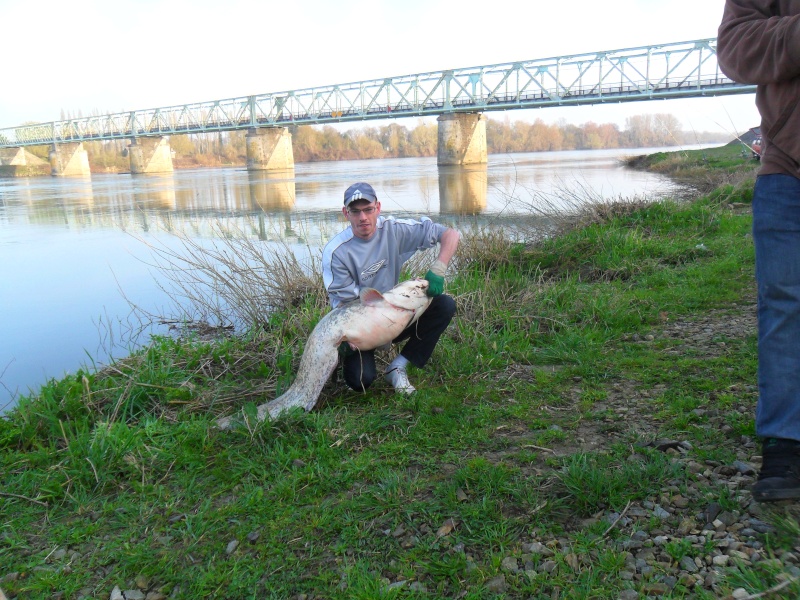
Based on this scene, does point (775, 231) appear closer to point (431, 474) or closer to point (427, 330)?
point (431, 474)

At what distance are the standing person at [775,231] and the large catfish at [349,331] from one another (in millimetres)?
1968

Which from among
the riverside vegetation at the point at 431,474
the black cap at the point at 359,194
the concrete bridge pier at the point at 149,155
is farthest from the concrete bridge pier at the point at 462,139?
the black cap at the point at 359,194

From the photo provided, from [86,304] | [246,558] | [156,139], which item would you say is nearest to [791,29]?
[246,558]

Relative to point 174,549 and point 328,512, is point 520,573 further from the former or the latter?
point 174,549

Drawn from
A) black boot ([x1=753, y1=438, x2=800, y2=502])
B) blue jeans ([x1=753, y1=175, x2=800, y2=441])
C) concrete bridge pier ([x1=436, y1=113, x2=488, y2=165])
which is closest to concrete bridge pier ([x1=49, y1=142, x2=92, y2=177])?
concrete bridge pier ([x1=436, y1=113, x2=488, y2=165])

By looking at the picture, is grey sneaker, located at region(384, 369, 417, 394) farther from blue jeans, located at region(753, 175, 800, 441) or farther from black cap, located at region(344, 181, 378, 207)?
blue jeans, located at region(753, 175, 800, 441)

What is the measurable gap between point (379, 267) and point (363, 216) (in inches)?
15.6

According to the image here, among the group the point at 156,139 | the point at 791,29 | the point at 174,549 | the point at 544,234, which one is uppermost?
the point at 156,139

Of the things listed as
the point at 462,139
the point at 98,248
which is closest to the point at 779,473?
the point at 98,248

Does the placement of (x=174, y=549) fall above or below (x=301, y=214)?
below

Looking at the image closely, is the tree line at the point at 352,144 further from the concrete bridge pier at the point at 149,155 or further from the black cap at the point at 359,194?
the black cap at the point at 359,194

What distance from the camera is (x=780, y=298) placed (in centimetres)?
234

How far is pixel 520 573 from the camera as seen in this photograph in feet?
7.23

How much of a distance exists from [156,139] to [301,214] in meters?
74.0
